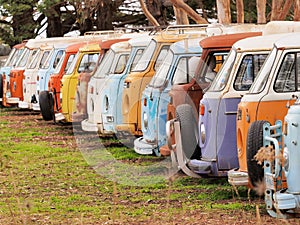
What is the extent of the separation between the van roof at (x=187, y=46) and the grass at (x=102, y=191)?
1.79 meters

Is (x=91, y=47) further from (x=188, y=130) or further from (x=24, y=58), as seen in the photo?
(x=188, y=130)

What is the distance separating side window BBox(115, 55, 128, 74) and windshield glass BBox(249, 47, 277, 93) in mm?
7518

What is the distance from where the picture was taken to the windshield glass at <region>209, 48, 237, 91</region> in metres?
12.5

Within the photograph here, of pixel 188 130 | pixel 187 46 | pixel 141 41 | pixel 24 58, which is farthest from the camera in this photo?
pixel 24 58

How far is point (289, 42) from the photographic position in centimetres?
1102

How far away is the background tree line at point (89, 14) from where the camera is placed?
33281mm

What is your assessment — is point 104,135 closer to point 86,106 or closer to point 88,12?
point 86,106

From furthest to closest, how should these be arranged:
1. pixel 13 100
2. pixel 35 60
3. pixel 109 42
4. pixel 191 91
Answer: pixel 13 100, pixel 35 60, pixel 109 42, pixel 191 91

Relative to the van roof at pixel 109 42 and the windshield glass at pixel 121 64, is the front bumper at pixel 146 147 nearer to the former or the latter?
the windshield glass at pixel 121 64

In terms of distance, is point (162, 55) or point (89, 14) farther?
point (89, 14)

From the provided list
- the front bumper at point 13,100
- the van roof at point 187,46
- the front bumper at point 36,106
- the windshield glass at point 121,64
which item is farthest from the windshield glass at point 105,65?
the front bumper at point 13,100

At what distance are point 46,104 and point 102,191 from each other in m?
11.2

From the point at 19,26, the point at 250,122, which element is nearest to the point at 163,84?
the point at 250,122

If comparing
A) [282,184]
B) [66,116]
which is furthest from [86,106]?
[282,184]
